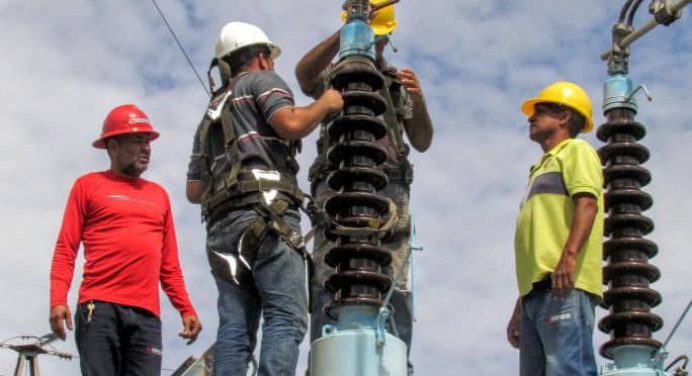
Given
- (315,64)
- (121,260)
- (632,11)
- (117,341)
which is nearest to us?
(117,341)

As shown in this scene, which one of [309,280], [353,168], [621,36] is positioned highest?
[621,36]

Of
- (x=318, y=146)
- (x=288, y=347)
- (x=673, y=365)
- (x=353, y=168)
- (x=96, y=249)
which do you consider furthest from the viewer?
(x=318, y=146)

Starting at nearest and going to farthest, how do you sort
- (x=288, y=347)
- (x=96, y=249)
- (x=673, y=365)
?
1. (x=288, y=347)
2. (x=96, y=249)
3. (x=673, y=365)

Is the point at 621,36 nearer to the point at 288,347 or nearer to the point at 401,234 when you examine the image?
the point at 401,234

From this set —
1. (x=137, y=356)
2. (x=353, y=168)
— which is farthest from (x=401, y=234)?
(x=137, y=356)

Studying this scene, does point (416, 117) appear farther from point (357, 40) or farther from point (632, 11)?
point (632, 11)

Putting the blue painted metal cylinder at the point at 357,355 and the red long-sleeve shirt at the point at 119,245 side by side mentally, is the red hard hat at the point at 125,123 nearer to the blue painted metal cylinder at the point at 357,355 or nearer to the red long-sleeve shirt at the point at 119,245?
the red long-sleeve shirt at the point at 119,245

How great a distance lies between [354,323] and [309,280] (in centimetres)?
50

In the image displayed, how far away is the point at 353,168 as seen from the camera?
22.8 feet

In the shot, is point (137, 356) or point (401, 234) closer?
point (137, 356)

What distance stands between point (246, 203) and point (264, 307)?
0.60 m

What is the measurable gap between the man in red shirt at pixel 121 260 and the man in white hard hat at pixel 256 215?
→ 1.69 feet

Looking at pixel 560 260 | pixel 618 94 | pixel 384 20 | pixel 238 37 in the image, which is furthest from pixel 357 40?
pixel 618 94

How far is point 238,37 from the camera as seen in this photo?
24.6 feet
